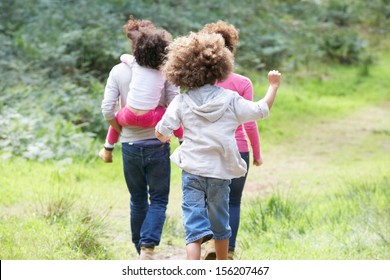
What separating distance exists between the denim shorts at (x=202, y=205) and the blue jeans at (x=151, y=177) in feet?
2.47

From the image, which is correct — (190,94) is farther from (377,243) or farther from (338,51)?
(338,51)

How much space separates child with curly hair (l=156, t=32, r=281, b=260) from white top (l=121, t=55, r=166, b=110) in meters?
0.64

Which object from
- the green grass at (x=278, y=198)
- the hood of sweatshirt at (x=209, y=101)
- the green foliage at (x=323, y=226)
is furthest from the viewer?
the green foliage at (x=323, y=226)

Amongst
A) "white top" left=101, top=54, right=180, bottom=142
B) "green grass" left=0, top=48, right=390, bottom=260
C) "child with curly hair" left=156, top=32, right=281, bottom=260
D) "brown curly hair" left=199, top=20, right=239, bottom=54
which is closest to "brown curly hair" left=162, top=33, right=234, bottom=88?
"child with curly hair" left=156, top=32, right=281, bottom=260

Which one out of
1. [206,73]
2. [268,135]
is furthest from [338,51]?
[206,73]

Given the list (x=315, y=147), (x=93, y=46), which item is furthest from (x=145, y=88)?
(x=93, y=46)

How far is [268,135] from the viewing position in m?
12.7

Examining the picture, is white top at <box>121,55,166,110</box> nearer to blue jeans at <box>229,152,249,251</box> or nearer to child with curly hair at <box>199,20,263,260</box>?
child with curly hair at <box>199,20,263,260</box>

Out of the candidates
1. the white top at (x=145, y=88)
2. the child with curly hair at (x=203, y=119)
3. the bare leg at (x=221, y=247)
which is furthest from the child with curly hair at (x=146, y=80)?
the bare leg at (x=221, y=247)

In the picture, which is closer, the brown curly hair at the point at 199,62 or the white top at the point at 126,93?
the brown curly hair at the point at 199,62

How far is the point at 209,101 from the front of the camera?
460cm

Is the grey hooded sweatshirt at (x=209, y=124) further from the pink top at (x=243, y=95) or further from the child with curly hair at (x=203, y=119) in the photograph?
the pink top at (x=243, y=95)

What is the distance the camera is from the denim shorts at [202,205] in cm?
464
